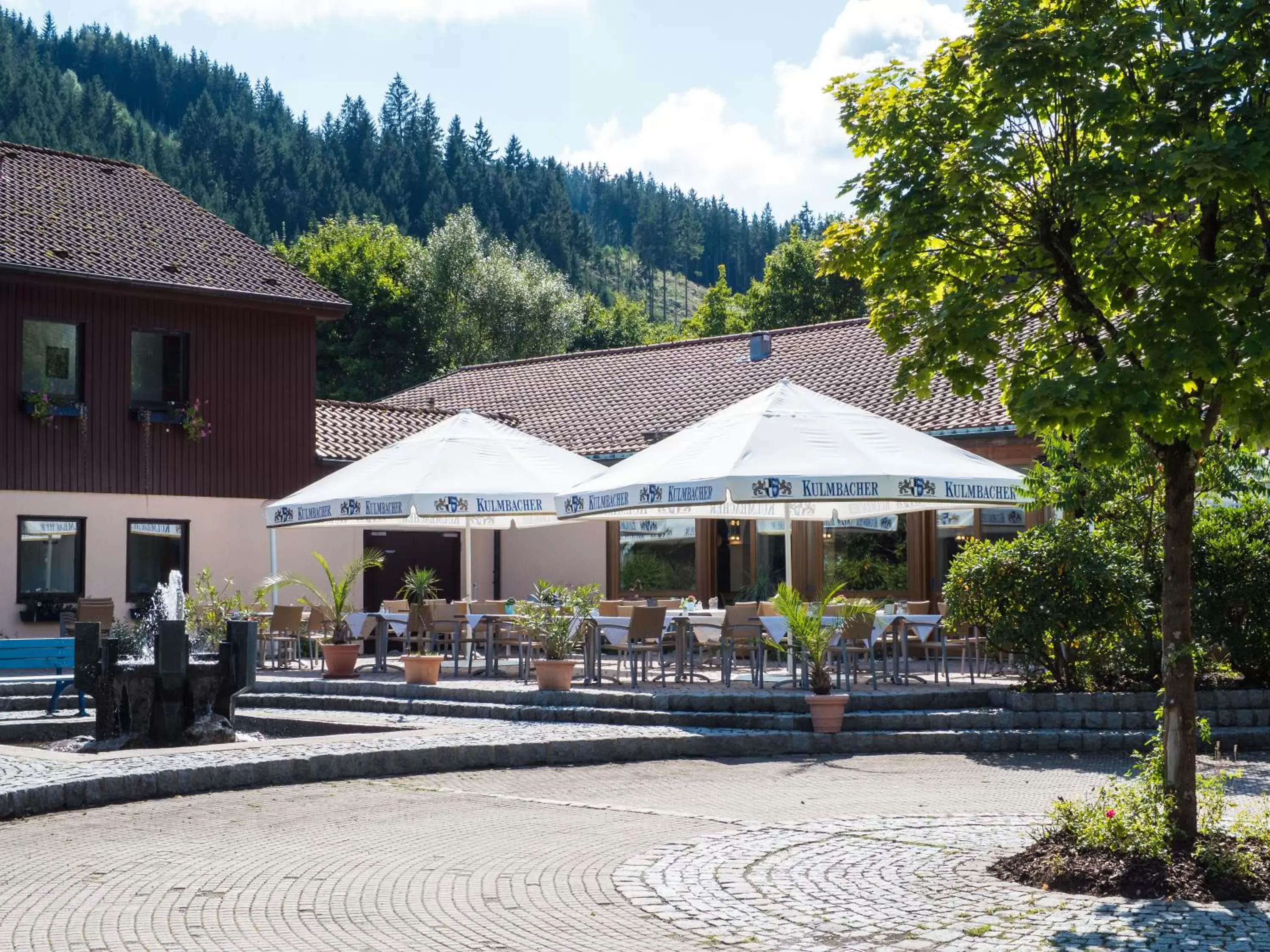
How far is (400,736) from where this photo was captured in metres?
12.5

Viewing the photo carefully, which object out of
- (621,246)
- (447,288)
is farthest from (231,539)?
(621,246)

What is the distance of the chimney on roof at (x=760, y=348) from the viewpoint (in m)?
29.7

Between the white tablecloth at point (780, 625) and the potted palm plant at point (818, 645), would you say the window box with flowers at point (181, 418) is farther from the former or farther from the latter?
the potted palm plant at point (818, 645)

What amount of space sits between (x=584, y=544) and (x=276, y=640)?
779 centimetres

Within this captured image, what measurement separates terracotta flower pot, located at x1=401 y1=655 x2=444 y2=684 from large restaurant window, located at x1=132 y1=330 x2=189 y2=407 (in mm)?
9779

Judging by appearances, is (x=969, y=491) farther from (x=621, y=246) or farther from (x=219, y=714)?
(x=621, y=246)

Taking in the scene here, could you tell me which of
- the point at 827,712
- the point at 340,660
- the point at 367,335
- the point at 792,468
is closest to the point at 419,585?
the point at 340,660

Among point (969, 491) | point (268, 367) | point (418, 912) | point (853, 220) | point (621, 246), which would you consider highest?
point (621, 246)

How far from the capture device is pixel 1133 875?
7016 mm

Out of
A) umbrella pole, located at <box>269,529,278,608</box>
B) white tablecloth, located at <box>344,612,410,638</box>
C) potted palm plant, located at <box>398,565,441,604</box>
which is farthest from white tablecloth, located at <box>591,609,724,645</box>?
umbrella pole, located at <box>269,529,278,608</box>

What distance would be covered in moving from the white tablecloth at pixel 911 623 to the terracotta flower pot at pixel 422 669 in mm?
4666

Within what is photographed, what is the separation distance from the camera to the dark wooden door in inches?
1070

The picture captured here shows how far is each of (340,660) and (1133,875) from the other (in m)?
12.7

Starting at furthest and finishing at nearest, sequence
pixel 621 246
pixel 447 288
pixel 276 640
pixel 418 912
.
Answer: pixel 621 246, pixel 447 288, pixel 276 640, pixel 418 912
